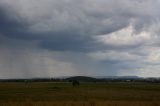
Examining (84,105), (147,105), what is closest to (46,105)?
(84,105)

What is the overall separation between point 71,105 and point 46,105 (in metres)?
2.06

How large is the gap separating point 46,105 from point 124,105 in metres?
6.40

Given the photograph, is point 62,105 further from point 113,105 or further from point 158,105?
point 158,105

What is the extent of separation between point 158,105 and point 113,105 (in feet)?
13.4

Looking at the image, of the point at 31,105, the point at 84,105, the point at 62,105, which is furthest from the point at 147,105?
the point at 31,105

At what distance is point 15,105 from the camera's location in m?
26.6

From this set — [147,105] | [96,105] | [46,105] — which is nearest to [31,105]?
[46,105]

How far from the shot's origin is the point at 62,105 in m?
26.1

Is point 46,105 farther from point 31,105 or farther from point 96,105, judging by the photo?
point 96,105

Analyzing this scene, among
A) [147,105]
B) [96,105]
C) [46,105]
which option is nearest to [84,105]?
[96,105]

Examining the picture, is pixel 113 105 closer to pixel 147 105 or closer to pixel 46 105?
pixel 147 105

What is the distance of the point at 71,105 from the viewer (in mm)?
26234

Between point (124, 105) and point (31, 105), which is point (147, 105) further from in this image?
point (31, 105)

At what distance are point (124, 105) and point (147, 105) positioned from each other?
1979 millimetres
